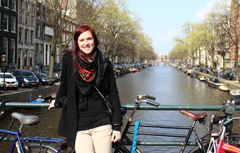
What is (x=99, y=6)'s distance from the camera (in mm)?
32469

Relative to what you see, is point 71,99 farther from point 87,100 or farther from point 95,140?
point 95,140

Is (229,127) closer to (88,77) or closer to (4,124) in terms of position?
(88,77)

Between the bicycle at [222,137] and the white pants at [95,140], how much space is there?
1055 mm

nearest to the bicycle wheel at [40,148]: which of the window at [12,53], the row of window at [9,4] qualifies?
the row of window at [9,4]

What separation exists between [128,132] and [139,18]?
56.2 metres

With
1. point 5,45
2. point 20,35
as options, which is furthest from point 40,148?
point 20,35

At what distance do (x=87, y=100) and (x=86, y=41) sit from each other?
0.60m

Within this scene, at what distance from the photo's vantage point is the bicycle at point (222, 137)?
3285 mm

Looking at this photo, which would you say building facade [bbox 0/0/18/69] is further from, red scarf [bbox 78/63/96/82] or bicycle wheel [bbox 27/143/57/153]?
red scarf [bbox 78/63/96/82]

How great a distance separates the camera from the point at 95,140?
295 cm

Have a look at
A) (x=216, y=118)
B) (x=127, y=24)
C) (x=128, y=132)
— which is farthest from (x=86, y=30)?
(x=127, y=24)

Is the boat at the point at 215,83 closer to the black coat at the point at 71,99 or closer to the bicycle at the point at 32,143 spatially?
the black coat at the point at 71,99

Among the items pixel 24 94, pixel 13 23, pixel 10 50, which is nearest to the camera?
pixel 24 94

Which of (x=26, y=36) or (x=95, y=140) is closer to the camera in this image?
(x=95, y=140)
